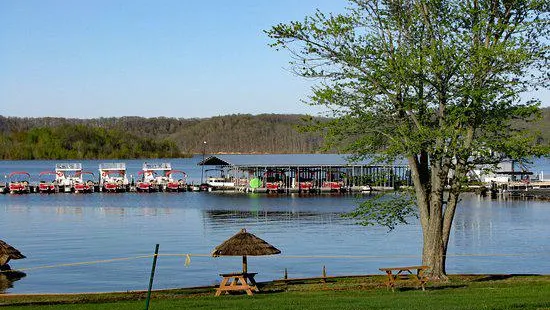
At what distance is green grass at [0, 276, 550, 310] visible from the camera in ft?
64.6

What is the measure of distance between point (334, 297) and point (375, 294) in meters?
1.59

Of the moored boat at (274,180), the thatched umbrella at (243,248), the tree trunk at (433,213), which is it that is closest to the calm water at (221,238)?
the tree trunk at (433,213)

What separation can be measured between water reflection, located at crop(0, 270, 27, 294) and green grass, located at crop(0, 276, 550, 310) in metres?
8.33

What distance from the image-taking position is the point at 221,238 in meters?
55.8

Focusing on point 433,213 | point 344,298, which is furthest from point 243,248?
point 344,298

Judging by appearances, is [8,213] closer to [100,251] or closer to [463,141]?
[100,251]

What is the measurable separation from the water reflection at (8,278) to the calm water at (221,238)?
0.26m

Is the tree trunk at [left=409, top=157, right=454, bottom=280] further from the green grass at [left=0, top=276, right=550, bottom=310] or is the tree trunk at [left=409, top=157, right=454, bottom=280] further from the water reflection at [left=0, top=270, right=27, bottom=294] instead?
the water reflection at [left=0, top=270, right=27, bottom=294]

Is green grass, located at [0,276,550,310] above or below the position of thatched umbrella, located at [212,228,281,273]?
below

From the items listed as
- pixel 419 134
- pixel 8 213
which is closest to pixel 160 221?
pixel 8 213

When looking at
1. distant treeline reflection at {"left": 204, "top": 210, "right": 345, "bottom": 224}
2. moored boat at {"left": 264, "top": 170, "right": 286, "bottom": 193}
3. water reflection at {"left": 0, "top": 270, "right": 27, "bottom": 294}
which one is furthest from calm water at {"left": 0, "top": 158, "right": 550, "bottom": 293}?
moored boat at {"left": 264, "top": 170, "right": 286, "bottom": 193}

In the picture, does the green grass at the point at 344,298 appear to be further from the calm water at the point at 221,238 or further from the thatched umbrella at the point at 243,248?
the calm water at the point at 221,238

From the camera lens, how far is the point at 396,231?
6006 centimetres

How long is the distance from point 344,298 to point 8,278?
64.4ft
